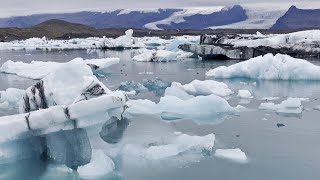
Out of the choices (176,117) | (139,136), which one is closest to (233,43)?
(176,117)

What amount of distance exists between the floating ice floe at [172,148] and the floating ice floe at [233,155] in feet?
0.65

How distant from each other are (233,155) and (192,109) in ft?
9.66

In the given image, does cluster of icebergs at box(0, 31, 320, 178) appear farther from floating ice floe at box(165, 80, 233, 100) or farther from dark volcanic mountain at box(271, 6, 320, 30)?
dark volcanic mountain at box(271, 6, 320, 30)

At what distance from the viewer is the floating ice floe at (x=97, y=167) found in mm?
6301

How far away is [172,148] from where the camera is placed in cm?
715

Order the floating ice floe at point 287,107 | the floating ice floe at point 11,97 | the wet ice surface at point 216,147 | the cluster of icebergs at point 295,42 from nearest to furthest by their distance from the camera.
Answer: the wet ice surface at point 216,147 → the floating ice floe at point 287,107 → the floating ice floe at point 11,97 → the cluster of icebergs at point 295,42

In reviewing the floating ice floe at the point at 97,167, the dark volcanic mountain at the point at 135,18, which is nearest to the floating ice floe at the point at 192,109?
the floating ice floe at the point at 97,167

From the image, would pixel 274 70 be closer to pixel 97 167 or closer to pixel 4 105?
pixel 4 105

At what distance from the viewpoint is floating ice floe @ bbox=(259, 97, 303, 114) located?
33.8 ft

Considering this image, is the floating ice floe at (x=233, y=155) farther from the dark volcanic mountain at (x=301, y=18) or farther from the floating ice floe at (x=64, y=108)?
the dark volcanic mountain at (x=301, y=18)

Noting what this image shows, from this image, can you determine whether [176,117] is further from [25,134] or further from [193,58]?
[193,58]

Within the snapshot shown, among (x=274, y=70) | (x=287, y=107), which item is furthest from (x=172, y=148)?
(x=274, y=70)

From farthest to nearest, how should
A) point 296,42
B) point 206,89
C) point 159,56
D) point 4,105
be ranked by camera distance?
point 159,56, point 296,42, point 206,89, point 4,105

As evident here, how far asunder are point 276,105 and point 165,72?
8.80m
